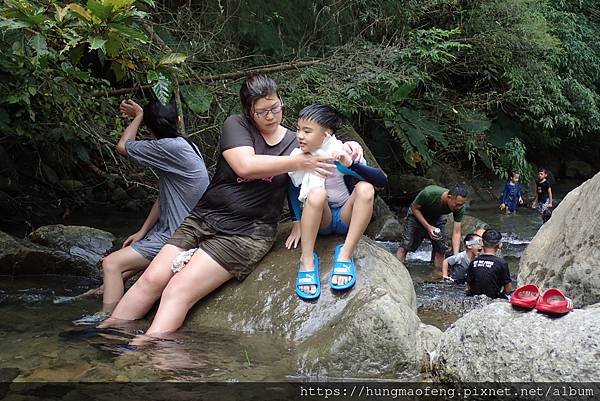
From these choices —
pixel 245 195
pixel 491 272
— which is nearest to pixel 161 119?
pixel 245 195

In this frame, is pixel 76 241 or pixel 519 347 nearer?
pixel 519 347

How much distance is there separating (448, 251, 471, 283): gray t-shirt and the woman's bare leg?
426cm

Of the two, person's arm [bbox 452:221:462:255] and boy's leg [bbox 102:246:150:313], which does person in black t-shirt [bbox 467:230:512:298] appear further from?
boy's leg [bbox 102:246:150:313]

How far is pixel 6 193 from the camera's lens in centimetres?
797

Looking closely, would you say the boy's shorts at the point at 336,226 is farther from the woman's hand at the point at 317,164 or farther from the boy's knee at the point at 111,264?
the boy's knee at the point at 111,264

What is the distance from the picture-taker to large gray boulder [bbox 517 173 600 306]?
15.5 feet

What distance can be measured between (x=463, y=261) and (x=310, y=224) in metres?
4.21

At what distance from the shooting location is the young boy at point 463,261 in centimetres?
739

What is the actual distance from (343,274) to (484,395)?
1023mm

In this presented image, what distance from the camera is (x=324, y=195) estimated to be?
3.79m

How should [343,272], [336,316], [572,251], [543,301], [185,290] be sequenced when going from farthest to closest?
1. [572,251]
2. [185,290]
3. [343,272]
4. [336,316]
5. [543,301]

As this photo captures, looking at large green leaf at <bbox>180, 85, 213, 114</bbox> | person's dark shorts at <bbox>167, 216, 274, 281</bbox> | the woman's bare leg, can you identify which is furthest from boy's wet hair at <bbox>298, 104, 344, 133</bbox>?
large green leaf at <bbox>180, 85, 213, 114</bbox>

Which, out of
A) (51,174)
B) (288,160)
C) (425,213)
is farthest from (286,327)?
(51,174)

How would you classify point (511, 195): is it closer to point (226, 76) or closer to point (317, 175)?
point (226, 76)
